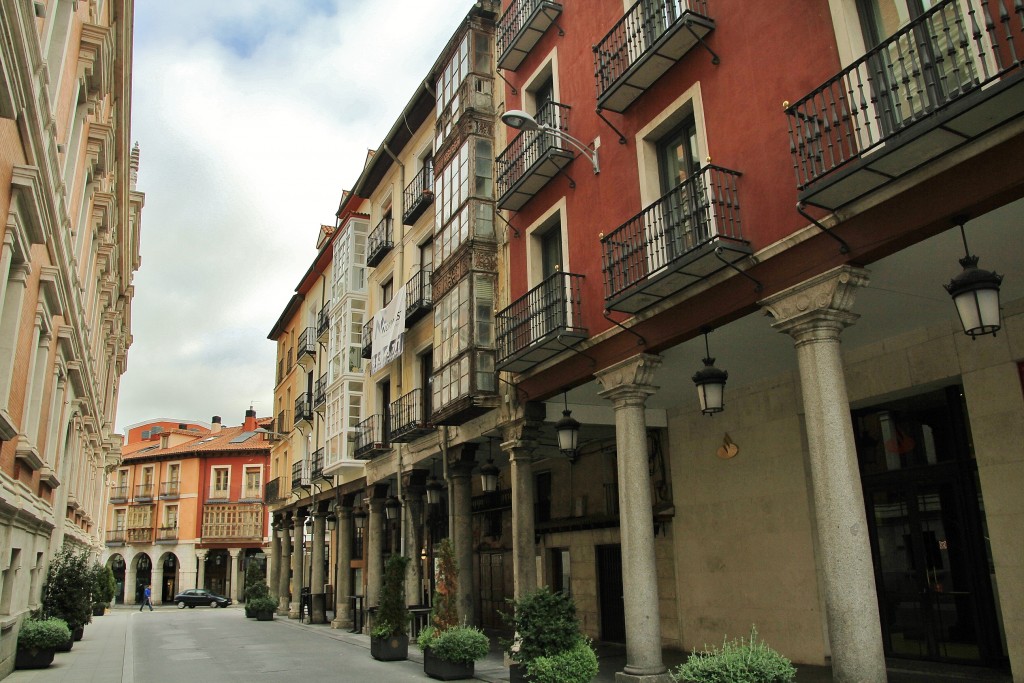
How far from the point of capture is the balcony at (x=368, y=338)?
24.7 metres

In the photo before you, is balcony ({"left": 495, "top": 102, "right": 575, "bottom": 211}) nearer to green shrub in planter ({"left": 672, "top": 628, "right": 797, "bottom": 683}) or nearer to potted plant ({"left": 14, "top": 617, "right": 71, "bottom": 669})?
green shrub in planter ({"left": 672, "top": 628, "right": 797, "bottom": 683})

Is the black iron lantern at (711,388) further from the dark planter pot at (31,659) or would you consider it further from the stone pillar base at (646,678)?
the dark planter pot at (31,659)

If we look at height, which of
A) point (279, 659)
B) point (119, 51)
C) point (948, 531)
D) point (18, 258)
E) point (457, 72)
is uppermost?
point (119, 51)

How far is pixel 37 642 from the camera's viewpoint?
50.4 feet

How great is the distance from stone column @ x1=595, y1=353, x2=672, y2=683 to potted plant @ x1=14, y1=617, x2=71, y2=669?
38.6 feet

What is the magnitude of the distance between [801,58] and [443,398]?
1031cm

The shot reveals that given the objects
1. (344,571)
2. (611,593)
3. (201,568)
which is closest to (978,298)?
(611,593)

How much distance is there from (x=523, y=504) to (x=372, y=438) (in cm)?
985

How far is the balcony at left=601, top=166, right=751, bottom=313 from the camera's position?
960 cm

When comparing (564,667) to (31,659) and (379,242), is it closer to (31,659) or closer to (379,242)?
(31,659)

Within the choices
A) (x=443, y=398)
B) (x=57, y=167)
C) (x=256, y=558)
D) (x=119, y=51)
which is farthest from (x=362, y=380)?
(x=256, y=558)

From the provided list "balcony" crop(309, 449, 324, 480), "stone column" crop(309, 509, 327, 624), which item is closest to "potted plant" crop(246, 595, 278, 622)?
"stone column" crop(309, 509, 327, 624)

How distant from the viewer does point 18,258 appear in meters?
11.5

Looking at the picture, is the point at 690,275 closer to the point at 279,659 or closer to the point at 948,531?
the point at 948,531
